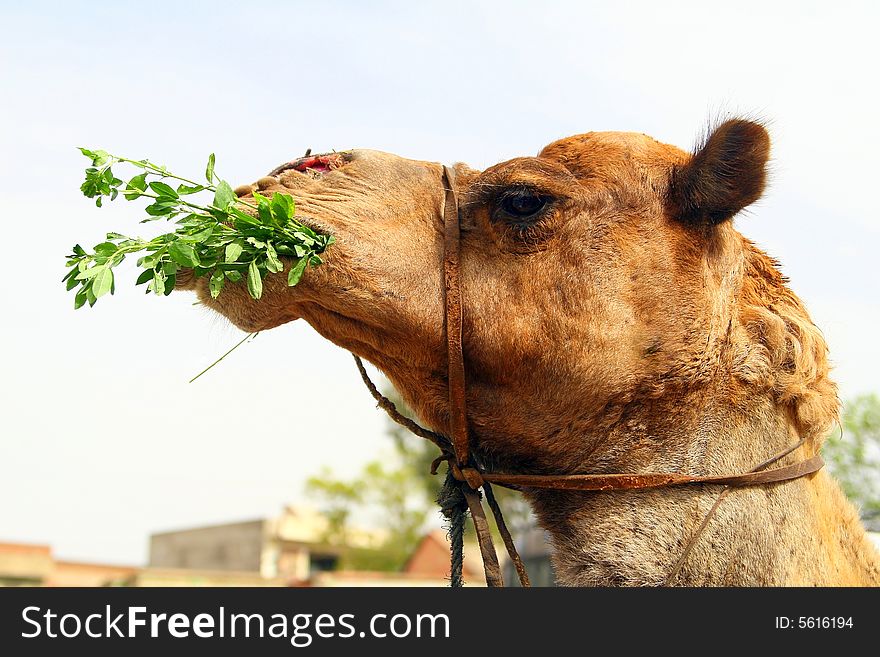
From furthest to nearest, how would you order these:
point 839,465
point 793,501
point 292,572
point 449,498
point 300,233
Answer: point 292,572, point 839,465, point 449,498, point 793,501, point 300,233

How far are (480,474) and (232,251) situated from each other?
4.31 ft

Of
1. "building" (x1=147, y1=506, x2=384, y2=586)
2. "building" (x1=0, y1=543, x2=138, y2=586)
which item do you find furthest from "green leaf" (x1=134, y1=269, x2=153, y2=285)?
"building" (x1=147, y1=506, x2=384, y2=586)

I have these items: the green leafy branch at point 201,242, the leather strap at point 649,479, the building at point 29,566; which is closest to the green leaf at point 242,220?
the green leafy branch at point 201,242

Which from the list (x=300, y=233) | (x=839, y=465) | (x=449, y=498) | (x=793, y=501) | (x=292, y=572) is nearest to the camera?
(x=300, y=233)

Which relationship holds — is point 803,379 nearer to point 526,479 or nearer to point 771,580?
point 771,580

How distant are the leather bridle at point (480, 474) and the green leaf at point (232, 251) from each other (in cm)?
77

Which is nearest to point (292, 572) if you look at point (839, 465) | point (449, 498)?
point (839, 465)

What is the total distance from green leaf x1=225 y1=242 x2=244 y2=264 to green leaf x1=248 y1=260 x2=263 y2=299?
65mm

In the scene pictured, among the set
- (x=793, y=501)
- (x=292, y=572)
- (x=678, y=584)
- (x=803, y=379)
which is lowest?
(x=678, y=584)

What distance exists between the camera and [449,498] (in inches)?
165

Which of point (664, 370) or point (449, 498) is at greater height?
point (664, 370)

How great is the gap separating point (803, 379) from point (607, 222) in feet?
3.17

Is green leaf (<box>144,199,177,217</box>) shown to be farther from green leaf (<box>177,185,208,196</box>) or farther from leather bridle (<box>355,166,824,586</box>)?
leather bridle (<box>355,166,824,586</box>)

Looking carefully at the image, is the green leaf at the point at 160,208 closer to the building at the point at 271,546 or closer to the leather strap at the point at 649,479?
the leather strap at the point at 649,479
